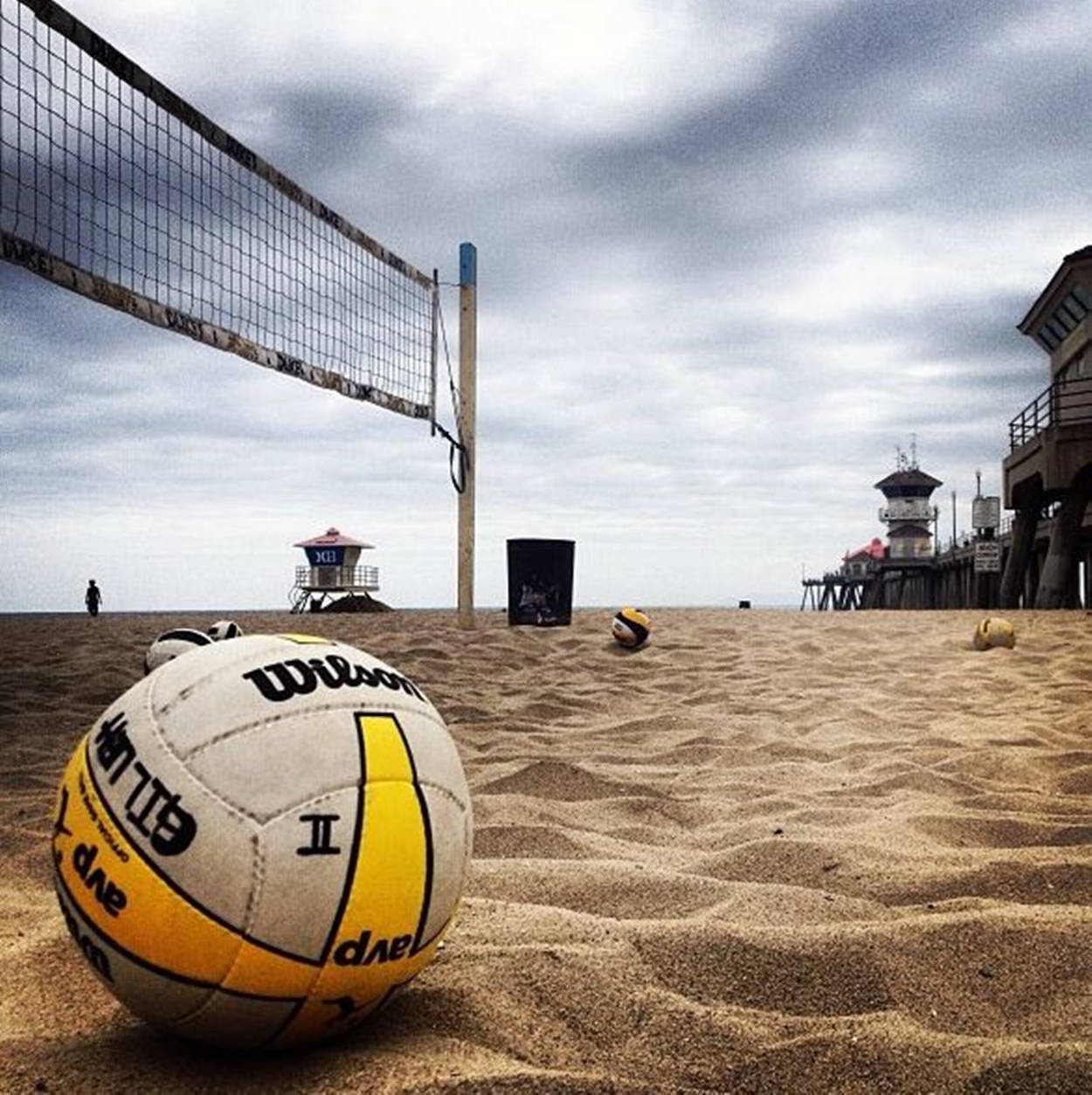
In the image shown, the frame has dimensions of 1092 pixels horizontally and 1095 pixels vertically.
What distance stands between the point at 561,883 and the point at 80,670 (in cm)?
543

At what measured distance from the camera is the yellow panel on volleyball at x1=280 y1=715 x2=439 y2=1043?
1.68m

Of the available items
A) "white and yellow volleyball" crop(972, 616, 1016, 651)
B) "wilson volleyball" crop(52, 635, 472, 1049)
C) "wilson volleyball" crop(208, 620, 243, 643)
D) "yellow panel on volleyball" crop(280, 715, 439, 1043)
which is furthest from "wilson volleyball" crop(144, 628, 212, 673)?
"white and yellow volleyball" crop(972, 616, 1016, 651)

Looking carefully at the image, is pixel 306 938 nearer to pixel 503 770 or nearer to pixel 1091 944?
pixel 1091 944

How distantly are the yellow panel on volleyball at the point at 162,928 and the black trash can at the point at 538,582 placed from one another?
8.73 metres

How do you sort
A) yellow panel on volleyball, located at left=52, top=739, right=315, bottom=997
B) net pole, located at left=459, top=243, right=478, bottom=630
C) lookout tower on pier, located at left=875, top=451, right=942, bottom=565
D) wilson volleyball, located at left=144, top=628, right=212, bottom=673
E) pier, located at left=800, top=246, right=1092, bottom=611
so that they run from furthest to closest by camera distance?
lookout tower on pier, located at left=875, top=451, right=942, bottom=565 < pier, located at left=800, top=246, right=1092, bottom=611 < net pole, located at left=459, top=243, right=478, bottom=630 < wilson volleyball, located at left=144, top=628, right=212, bottom=673 < yellow panel on volleyball, located at left=52, top=739, right=315, bottom=997

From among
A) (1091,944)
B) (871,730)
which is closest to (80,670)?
(871,730)

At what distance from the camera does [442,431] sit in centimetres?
928

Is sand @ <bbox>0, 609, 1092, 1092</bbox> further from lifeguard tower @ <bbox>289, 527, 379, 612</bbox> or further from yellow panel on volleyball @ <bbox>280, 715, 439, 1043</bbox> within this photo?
lifeguard tower @ <bbox>289, 527, 379, 612</bbox>

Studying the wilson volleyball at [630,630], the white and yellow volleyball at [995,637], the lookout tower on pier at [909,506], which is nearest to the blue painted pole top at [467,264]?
the wilson volleyball at [630,630]

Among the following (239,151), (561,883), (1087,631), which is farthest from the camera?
(1087,631)

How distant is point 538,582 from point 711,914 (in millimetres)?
7925

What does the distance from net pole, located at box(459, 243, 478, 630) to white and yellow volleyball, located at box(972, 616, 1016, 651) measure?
4.41 metres

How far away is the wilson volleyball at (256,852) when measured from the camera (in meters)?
1.63

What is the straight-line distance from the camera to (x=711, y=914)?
259 centimetres
